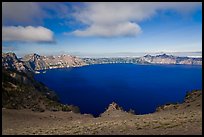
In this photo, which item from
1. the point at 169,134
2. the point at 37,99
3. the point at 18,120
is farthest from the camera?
the point at 37,99

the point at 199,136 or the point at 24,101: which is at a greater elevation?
the point at 199,136

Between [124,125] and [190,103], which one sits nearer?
[124,125]

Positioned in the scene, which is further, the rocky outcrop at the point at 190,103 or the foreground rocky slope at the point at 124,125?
the rocky outcrop at the point at 190,103

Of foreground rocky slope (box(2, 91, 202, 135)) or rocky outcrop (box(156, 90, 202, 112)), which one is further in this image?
rocky outcrop (box(156, 90, 202, 112))

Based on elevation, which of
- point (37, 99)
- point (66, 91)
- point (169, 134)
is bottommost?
point (66, 91)

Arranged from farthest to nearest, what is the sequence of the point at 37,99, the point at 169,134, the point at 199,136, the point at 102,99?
the point at 102,99
the point at 37,99
the point at 169,134
the point at 199,136

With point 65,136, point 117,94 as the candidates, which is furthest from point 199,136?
point 117,94

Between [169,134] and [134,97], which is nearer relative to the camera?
[169,134]

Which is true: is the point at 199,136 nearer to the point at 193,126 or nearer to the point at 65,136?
the point at 193,126

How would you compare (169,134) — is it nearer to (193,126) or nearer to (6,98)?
(193,126)

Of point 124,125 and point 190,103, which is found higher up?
point 124,125
